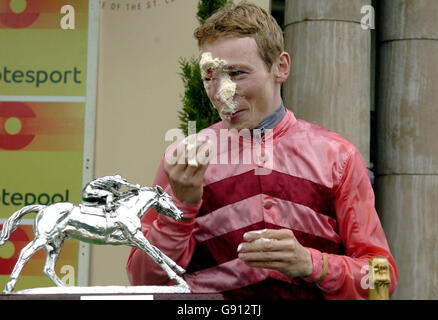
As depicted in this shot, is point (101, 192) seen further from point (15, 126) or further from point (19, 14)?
point (19, 14)

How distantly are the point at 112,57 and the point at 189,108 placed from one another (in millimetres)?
1333

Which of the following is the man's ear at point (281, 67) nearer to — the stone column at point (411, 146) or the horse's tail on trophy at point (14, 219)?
the horse's tail on trophy at point (14, 219)

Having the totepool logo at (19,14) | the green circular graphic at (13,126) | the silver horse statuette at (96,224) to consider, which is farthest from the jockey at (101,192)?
the totepool logo at (19,14)

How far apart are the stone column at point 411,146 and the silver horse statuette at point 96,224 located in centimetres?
330

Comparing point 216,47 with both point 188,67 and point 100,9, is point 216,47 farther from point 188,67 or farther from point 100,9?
point 100,9

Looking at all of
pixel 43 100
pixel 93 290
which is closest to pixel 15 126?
pixel 43 100

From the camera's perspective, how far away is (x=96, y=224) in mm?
1913

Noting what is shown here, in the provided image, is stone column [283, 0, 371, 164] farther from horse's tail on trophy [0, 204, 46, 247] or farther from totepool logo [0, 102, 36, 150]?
horse's tail on trophy [0, 204, 46, 247]

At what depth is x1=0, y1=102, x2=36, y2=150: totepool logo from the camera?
4957mm

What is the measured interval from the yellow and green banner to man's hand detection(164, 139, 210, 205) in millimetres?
3184

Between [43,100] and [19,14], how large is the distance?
59cm

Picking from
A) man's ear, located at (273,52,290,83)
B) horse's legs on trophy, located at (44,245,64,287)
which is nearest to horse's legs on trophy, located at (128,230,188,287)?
horse's legs on trophy, located at (44,245,64,287)

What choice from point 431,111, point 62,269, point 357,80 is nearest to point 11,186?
point 62,269

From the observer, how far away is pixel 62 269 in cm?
Answer: 484
